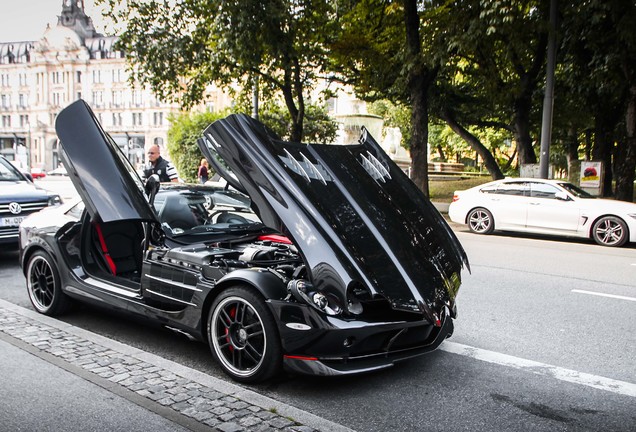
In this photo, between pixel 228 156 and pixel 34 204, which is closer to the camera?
pixel 228 156

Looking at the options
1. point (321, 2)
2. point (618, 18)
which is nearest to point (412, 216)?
point (618, 18)

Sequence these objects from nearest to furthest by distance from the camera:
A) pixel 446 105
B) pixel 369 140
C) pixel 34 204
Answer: pixel 369 140 → pixel 34 204 → pixel 446 105

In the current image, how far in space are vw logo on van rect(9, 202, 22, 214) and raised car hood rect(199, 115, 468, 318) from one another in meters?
5.39

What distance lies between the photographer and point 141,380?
3.79m

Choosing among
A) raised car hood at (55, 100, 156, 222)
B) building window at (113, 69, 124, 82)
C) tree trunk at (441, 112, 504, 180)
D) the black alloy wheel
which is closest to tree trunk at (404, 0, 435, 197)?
tree trunk at (441, 112, 504, 180)

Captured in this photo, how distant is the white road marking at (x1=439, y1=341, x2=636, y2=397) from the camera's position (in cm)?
392

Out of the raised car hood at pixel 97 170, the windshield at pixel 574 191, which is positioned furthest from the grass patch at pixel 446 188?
the raised car hood at pixel 97 170

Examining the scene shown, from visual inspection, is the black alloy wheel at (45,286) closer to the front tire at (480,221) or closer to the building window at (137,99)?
the front tire at (480,221)

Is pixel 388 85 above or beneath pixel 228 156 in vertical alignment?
above

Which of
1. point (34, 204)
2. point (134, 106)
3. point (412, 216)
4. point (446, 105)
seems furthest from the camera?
point (134, 106)

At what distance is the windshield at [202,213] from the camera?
486 centimetres

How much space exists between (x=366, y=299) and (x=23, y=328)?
10.5 ft

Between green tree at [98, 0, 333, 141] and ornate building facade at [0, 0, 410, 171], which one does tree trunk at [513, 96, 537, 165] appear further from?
ornate building facade at [0, 0, 410, 171]

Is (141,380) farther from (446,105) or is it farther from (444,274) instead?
(446,105)
